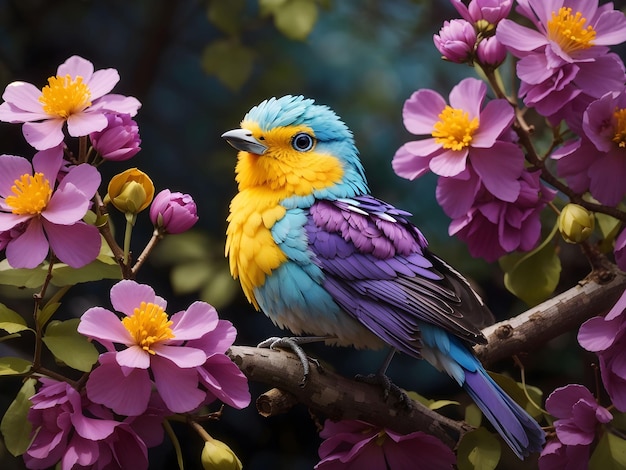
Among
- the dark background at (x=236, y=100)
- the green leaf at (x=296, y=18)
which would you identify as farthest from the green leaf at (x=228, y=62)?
the green leaf at (x=296, y=18)

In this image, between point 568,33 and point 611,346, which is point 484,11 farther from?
point 611,346

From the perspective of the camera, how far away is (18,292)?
3.24 feet

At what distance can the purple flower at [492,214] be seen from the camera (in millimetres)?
951

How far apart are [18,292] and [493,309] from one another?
2.60 ft

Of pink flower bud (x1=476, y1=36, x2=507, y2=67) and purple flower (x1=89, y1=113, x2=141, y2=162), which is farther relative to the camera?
pink flower bud (x1=476, y1=36, x2=507, y2=67)

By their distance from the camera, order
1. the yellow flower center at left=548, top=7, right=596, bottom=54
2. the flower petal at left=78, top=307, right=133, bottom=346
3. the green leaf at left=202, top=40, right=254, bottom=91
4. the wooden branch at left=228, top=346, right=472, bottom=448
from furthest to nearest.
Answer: the green leaf at left=202, top=40, right=254, bottom=91 → the yellow flower center at left=548, top=7, right=596, bottom=54 → the wooden branch at left=228, top=346, right=472, bottom=448 → the flower petal at left=78, top=307, right=133, bottom=346

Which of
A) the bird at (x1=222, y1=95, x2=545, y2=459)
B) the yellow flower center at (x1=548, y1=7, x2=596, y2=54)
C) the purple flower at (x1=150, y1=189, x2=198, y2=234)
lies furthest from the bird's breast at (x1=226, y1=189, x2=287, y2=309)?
the yellow flower center at (x1=548, y1=7, x2=596, y2=54)

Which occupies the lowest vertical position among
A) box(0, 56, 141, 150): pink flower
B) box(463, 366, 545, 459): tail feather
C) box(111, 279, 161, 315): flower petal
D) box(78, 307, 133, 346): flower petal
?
box(463, 366, 545, 459): tail feather

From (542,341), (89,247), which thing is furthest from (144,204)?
(542,341)

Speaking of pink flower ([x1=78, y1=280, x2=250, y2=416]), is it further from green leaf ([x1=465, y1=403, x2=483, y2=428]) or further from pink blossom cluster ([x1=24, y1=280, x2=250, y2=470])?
green leaf ([x1=465, y1=403, x2=483, y2=428])

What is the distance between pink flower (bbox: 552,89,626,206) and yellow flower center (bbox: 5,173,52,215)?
506mm

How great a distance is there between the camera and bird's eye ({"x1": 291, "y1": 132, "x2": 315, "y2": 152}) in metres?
0.92

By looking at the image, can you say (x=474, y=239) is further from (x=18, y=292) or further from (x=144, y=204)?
(x=18, y=292)

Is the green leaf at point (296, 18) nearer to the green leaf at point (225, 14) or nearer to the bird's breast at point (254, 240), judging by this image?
the green leaf at point (225, 14)
